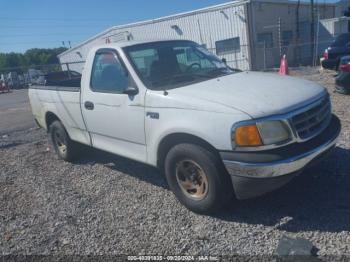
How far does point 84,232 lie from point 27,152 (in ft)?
13.9

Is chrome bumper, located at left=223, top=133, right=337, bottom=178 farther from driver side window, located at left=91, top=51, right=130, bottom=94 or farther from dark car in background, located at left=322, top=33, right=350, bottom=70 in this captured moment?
dark car in background, located at left=322, top=33, right=350, bottom=70

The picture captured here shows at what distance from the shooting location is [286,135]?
3326 mm

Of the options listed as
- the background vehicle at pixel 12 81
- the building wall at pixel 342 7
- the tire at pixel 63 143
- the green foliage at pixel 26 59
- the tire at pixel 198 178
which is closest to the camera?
the tire at pixel 198 178


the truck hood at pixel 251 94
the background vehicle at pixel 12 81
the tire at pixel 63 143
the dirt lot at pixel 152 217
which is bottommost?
the background vehicle at pixel 12 81

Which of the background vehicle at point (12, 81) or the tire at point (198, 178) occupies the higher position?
the tire at point (198, 178)

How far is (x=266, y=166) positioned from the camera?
3.26 m

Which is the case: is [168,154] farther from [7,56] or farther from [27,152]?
[7,56]

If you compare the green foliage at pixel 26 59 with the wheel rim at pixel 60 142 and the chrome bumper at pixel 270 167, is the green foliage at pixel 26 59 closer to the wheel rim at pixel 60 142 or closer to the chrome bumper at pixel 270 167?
the wheel rim at pixel 60 142

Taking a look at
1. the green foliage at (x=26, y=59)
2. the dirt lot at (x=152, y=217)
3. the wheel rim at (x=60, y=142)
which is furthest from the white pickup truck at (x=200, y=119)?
the green foliage at (x=26, y=59)

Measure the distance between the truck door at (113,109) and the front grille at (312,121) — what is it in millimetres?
1703

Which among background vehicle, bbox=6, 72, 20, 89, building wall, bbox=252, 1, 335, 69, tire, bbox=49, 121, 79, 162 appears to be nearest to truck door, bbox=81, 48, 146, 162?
tire, bbox=49, 121, 79, 162

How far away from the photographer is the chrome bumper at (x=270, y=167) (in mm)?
3270

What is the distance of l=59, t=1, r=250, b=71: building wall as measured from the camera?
2411cm

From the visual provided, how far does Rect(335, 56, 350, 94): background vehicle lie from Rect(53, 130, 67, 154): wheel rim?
20.9 ft
